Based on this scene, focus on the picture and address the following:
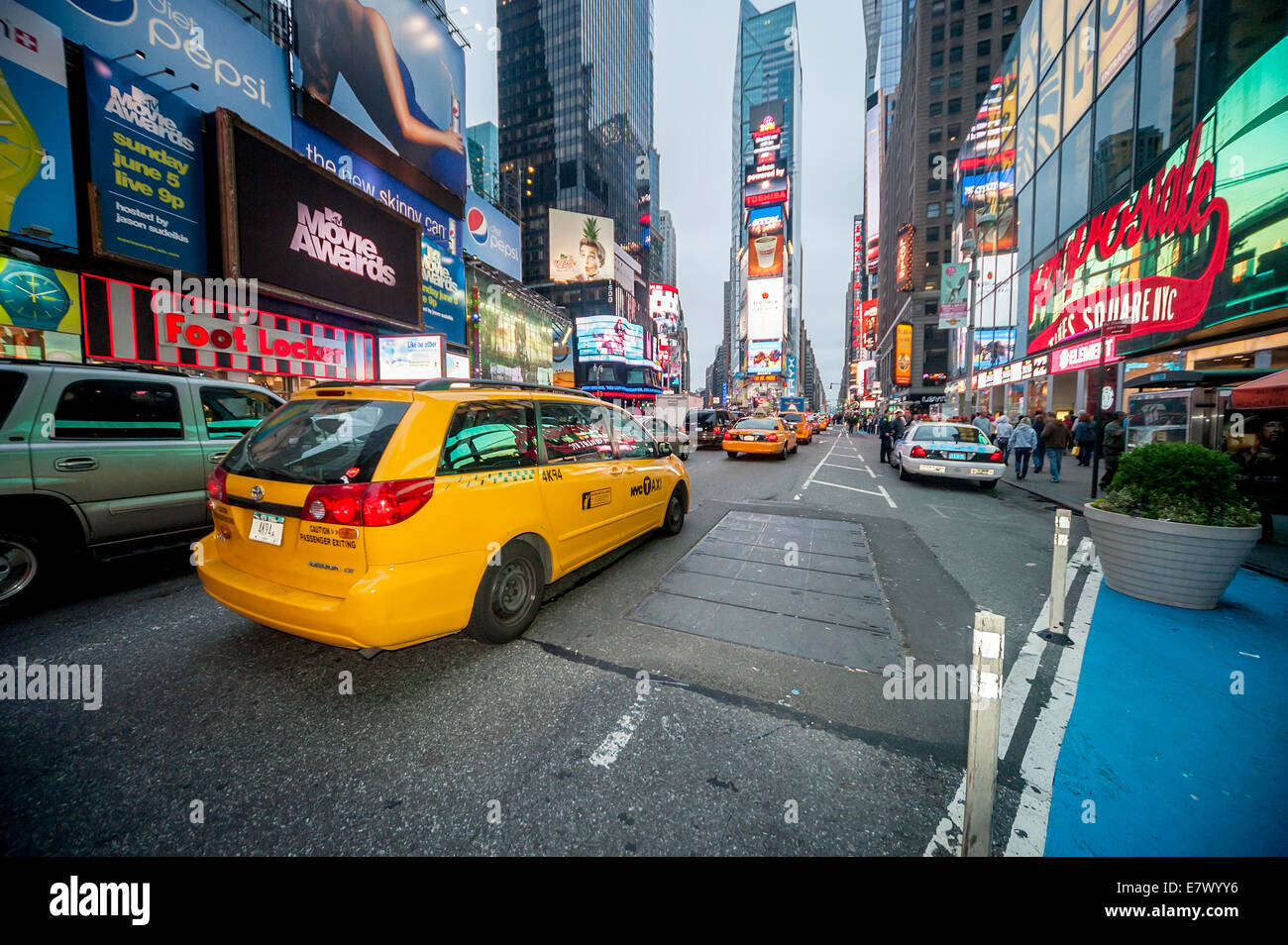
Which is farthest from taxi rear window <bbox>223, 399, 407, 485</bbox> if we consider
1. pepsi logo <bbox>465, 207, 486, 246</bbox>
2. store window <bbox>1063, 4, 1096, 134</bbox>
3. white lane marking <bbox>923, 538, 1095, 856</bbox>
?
store window <bbox>1063, 4, 1096, 134</bbox>

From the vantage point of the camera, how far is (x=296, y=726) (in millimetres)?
2621

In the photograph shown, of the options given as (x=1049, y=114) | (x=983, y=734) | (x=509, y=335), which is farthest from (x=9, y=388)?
(x=1049, y=114)

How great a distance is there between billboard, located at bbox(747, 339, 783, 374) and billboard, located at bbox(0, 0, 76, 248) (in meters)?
101

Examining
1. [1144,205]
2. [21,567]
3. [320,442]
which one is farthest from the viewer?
[1144,205]

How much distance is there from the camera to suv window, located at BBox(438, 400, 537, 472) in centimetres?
320

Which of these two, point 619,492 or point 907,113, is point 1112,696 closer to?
point 619,492

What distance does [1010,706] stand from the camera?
9.58 ft

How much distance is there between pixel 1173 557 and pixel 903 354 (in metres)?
69.5

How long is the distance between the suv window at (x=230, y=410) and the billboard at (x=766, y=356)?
103 m

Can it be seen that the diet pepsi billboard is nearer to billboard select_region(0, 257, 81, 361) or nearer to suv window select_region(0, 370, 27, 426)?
billboard select_region(0, 257, 81, 361)

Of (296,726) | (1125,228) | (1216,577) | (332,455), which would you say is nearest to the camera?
(296,726)

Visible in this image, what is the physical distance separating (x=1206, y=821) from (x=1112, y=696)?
1107 mm

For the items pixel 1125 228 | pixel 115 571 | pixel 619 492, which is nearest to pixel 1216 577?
pixel 619 492

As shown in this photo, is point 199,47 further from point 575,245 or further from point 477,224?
point 575,245
